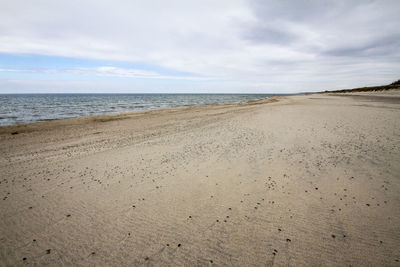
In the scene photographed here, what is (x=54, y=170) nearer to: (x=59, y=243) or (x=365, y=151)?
(x=59, y=243)

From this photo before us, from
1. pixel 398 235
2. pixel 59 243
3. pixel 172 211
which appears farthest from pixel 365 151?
pixel 59 243

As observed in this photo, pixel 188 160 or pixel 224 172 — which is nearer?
pixel 224 172

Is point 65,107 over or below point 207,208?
over

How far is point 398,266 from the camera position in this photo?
2688mm

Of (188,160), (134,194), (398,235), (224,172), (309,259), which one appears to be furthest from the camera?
(188,160)

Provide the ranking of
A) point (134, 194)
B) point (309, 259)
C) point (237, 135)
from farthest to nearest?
point (237, 135) → point (134, 194) → point (309, 259)

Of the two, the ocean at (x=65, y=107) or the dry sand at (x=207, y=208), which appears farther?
the ocean at (x=65, y=107)

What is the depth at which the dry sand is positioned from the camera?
3006 mm

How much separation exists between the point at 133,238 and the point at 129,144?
273 inches

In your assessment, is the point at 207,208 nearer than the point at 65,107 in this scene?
Yes

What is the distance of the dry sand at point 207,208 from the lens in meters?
3.01

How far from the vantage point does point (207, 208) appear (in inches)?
162

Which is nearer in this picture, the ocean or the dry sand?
the dry sand

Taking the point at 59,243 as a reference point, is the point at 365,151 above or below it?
above
